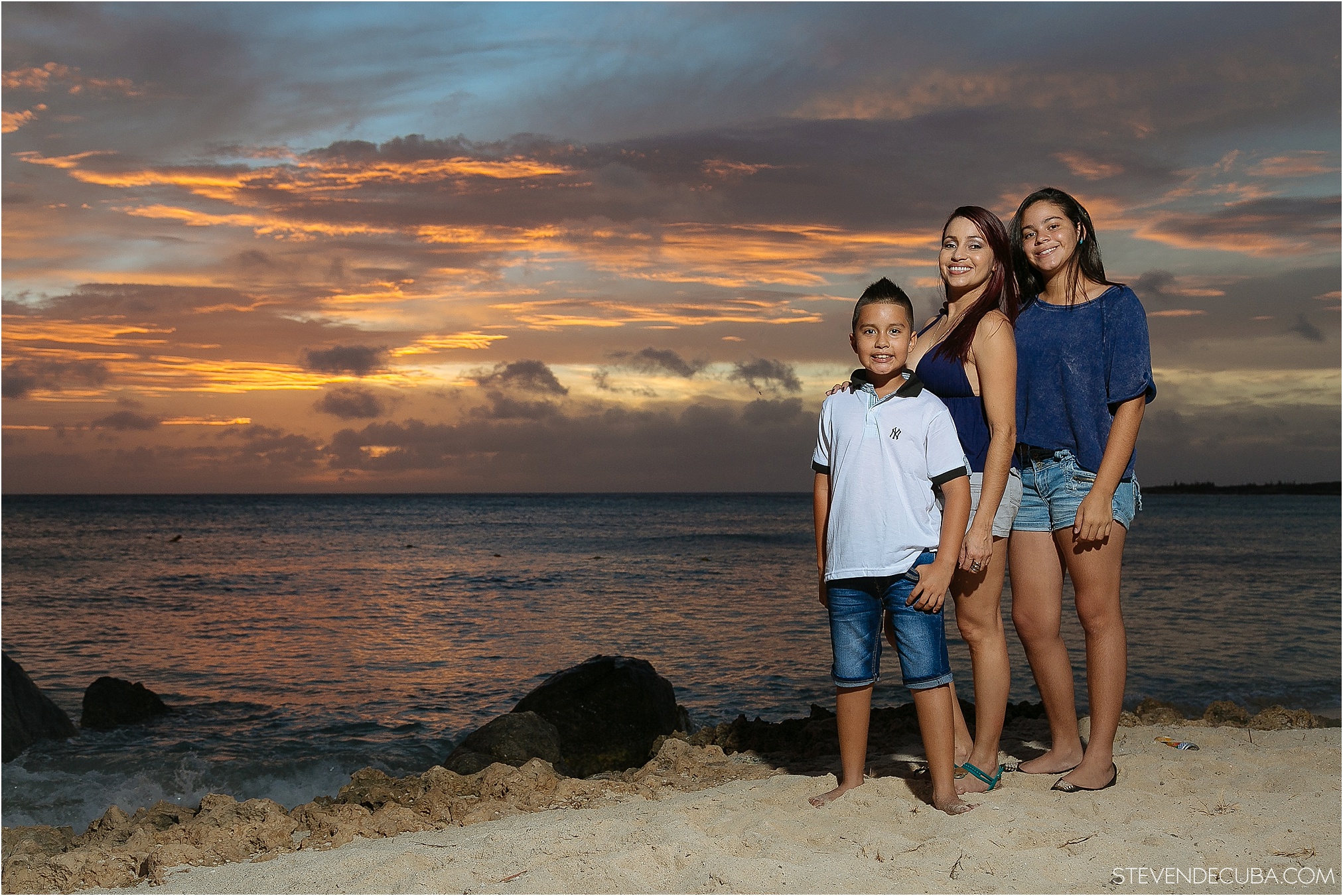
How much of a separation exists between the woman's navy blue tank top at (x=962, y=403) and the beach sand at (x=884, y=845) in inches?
54.4

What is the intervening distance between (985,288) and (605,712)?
490 cm

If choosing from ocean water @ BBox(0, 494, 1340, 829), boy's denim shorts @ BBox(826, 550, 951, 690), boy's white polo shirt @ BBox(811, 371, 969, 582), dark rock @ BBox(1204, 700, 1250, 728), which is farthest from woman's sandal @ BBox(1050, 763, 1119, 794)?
ocean water @ BBox(0, 494, 1340, 829)

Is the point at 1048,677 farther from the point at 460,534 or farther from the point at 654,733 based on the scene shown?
the point at 460,534

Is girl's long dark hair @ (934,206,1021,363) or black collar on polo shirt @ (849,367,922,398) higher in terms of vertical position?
girl's long dark hair @ (934,206,1021,363)

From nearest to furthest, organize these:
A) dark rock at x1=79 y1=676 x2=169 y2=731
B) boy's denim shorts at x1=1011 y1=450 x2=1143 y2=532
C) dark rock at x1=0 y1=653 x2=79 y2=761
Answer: boy's denim shorts at x1=1011 y1=450 x2=1143 y2=532, dark rock at x1=0 y1=653 x2=79 y2=761, dark rock at x1=79 y1=676 x2=169 y2=731

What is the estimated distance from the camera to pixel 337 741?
27.9 feet

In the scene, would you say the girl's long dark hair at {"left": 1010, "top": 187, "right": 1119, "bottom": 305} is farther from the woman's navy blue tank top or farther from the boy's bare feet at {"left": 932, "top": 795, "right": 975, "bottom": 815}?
the boy's bare feet at {"left": 932, "top": 795, "right": 975, "bottom": 815}

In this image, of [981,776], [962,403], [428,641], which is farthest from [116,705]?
[962,403]

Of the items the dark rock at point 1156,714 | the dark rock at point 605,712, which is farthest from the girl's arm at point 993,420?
the dark rock at point 605,712

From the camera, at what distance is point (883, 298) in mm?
3623

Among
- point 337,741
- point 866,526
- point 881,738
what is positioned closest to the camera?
point 866,526

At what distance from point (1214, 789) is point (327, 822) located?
394 cm

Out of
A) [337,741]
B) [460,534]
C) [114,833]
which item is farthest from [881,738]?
→ [460,534]

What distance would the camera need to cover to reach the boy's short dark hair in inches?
142
